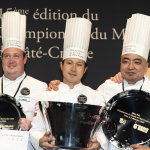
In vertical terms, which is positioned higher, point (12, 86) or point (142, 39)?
point (142, 39)

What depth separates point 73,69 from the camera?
2.17 metres

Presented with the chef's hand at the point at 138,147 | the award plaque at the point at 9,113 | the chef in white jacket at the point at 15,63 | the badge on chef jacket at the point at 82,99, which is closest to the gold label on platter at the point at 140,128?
the chef's hand at the point at 138,147

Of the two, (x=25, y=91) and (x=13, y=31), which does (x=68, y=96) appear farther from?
(x=13, y=31)

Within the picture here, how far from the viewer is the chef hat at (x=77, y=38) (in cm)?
228

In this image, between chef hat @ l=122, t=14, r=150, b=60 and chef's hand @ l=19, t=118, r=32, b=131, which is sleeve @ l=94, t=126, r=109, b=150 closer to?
chef's hand @ l=19, t=118, r=32, b=131

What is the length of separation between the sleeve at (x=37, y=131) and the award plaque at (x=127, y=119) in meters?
0.51

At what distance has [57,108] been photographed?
5.24ft

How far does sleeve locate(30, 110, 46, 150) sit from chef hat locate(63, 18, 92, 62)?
2.16ft

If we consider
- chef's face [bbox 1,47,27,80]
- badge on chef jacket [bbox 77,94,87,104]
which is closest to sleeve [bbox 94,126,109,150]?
badge on chef jacket [bbox 77,94,87,104]

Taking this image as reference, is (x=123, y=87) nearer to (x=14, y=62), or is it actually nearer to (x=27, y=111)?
(x=27, y=111)

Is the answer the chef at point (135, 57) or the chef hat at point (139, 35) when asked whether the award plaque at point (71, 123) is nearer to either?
the chef at point (135, 57)

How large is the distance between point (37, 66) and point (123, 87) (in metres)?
1.27

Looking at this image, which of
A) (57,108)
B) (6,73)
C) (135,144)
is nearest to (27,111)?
(6,73)

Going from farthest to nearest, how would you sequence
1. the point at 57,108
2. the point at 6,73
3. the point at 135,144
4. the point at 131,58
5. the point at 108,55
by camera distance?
1. the point at 108,55
2. the point at 6,73
3. the point at 131,58
4. the point at 135,144
5. the point at 57,108
